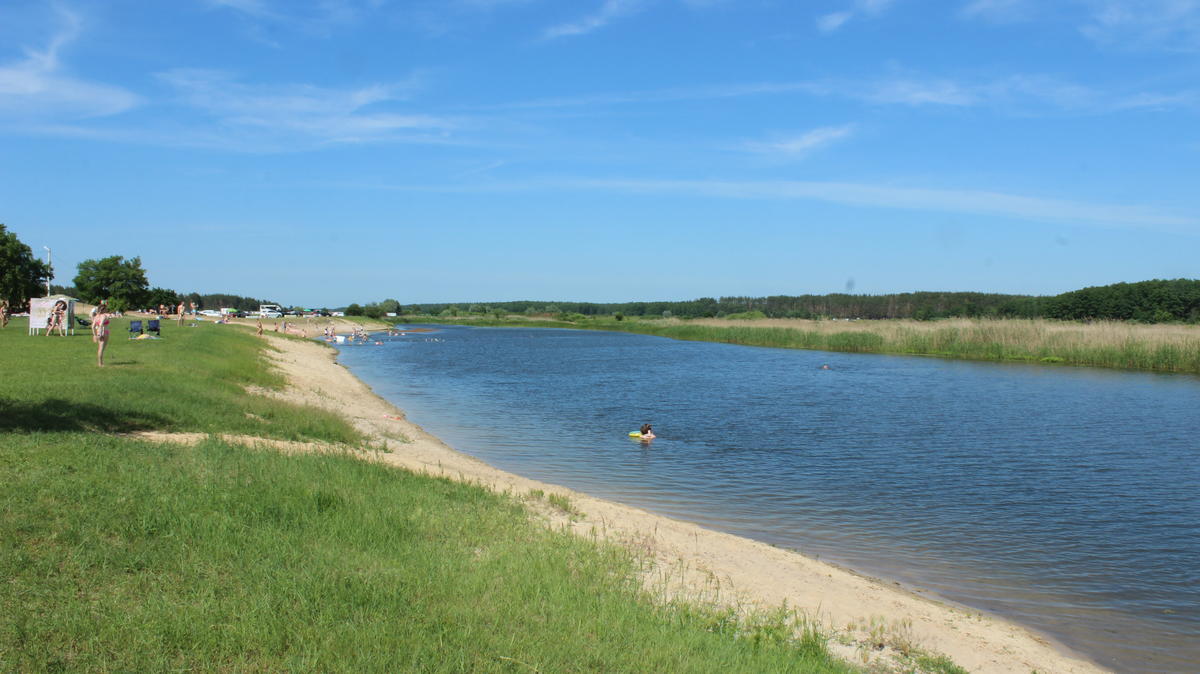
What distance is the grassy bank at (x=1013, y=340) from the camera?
141ft

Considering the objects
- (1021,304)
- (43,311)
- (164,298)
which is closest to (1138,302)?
A: (1021,304)

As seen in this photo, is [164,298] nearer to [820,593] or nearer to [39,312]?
[39,312]

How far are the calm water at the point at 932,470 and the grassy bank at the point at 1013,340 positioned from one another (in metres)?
5.59

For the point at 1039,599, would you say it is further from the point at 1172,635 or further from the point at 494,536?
the point at 494,536

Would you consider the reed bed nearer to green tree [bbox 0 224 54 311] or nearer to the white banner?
the white banner

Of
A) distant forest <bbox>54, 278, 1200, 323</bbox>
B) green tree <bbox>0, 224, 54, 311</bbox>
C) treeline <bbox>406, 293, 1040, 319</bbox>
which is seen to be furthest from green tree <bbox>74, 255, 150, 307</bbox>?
treeline <bbox>406, 293, 1040, 319</bbox>

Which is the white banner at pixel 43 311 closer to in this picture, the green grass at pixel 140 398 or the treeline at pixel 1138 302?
the green grass at pixel 140 398

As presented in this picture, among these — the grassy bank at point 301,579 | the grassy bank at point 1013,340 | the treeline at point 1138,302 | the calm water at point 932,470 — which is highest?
the treeline at point 1138,302

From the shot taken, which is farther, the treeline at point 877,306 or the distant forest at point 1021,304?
the treeline at point 877,306

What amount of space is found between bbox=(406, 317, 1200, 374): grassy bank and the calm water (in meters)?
5.59

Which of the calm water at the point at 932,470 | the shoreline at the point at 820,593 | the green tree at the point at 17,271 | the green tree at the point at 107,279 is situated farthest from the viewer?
the green tree at the point at 107,279

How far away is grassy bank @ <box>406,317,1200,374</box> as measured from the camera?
4306 centimetres

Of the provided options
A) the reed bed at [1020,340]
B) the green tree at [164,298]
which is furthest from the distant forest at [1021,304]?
the reed bed at [1020,340]

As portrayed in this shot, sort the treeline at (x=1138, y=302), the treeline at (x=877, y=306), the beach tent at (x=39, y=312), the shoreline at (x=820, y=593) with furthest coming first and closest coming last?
the treeline at (x=877, y=306)
the treeline at (x=1138, y=302)
the beach tent at (x=39, y=312)
the shoreline at (x=820, y=593)
